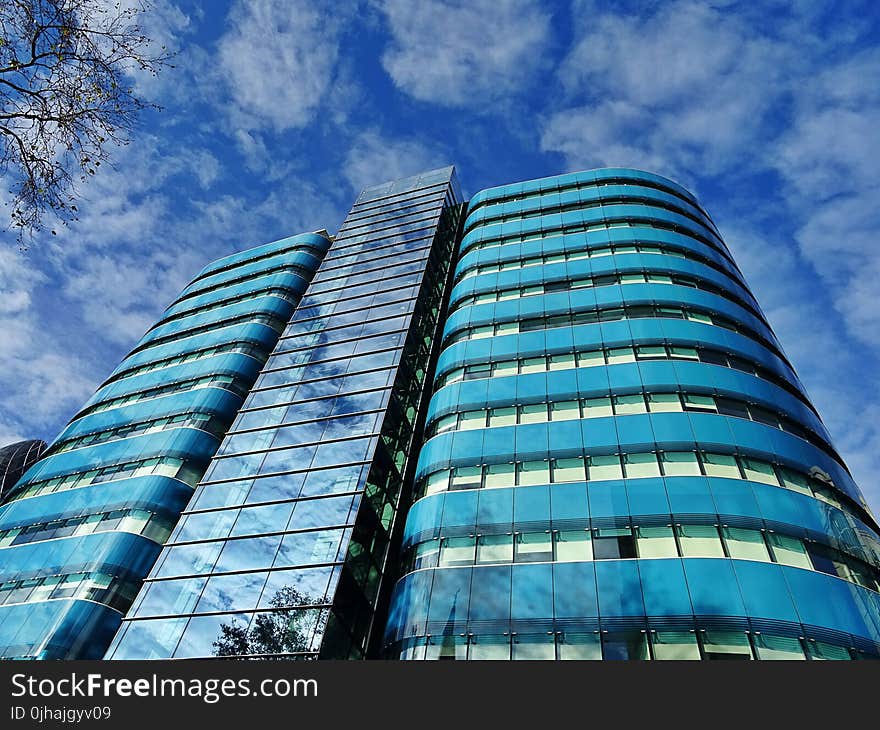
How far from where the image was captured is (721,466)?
75.4 feet

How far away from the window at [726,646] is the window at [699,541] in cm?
272

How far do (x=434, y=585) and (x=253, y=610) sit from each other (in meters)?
6.73

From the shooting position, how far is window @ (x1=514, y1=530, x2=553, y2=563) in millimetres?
21234

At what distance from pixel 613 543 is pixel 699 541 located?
9.70 ft

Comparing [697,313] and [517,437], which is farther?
[697,313]

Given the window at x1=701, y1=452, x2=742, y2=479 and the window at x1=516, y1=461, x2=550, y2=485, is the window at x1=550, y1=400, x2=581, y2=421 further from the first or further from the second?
the window at x1=701, y1=452, x2=742, y2=479

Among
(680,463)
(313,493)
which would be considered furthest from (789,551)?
(313,493)

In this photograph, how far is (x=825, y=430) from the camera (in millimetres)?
28266

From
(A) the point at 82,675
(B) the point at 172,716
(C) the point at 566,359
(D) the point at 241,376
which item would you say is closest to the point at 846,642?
(C) the point at 566,359

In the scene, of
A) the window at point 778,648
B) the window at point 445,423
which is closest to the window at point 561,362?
the window at point 445,423

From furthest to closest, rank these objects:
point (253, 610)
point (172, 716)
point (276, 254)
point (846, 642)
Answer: point (276, 254) < point (253, 610) < point (846, 642) < point (172, 716)

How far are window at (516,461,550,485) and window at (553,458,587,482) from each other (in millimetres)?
Answer: 375

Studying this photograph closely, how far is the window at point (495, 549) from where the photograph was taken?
70.9ft

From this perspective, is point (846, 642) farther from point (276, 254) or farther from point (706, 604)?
point (276, 254)
